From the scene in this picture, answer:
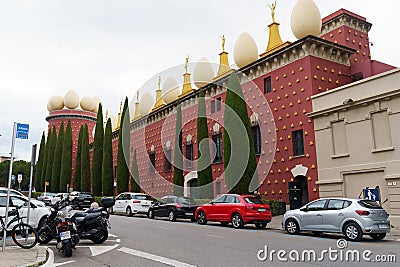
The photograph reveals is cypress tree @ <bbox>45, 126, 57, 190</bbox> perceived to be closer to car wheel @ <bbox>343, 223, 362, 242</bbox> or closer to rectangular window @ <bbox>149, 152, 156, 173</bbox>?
rectangular window @ <bbox>149, 152, 156, 173</bbox>

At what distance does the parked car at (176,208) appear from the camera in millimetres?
21234

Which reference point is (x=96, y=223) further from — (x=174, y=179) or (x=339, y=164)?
(x=174, y=179)

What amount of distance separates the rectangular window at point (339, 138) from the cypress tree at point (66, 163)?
3998 cm

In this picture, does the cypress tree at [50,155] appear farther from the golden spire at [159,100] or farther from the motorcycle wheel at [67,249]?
the motorcycle wheel at [67,249]

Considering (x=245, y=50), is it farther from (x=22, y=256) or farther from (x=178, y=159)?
(x=22, y=256)

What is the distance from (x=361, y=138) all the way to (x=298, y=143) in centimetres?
440

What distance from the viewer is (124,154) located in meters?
39.7

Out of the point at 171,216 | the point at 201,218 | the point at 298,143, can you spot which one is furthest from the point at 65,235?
the point at 298,143

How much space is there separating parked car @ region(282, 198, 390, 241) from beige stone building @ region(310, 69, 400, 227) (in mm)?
4650

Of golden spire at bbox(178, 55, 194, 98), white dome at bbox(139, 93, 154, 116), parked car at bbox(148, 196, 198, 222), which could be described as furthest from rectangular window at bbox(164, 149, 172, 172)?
parked car at bbox(148, 196, 198, 222)

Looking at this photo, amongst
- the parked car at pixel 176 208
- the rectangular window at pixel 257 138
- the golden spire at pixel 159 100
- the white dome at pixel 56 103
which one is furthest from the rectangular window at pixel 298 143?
the white dome at pixel 56 103

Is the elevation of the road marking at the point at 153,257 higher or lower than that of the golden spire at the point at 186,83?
lower

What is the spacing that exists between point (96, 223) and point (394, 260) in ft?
27.0

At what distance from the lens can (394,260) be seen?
8.68 metres
